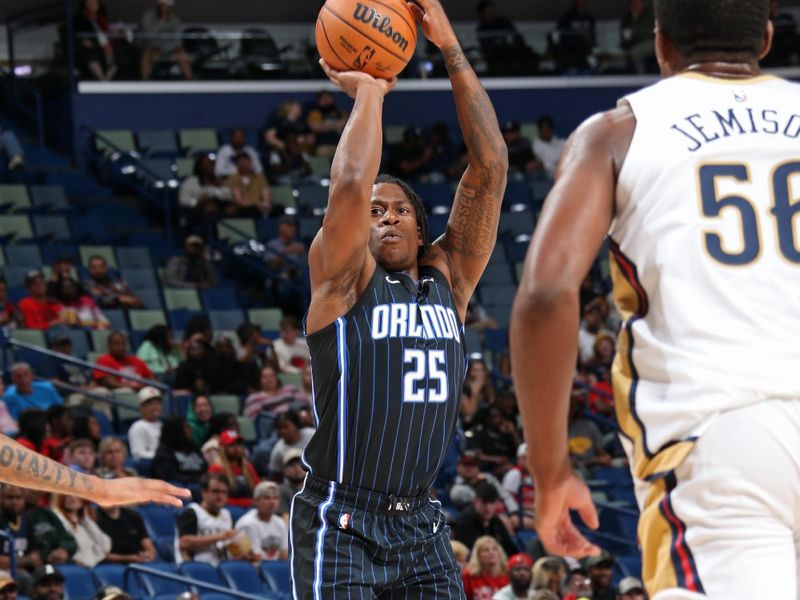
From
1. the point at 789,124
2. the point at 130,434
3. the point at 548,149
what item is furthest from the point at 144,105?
the point at 789,124

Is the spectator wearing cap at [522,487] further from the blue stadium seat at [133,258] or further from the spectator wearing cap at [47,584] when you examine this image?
the blue stadium seat at [133,258]

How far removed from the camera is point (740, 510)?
2.98 metres

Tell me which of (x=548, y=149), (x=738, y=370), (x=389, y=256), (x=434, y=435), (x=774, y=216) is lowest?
(x=548, y=149)

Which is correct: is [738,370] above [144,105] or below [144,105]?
above

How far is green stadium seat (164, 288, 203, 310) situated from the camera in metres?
16.4

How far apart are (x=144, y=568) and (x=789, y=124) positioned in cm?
790

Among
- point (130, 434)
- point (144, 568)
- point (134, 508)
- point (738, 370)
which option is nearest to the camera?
point (738, 370)

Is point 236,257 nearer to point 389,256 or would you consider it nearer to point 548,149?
point 548,149

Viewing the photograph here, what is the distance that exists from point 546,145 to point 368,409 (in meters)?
15.6

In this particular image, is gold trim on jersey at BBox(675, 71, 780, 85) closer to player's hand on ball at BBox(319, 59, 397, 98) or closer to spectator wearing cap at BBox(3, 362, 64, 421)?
player's hand on ball at BBox(319, 59, 397, 98)

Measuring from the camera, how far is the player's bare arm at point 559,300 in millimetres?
3037

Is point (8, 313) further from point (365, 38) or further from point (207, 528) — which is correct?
point (365, 38)

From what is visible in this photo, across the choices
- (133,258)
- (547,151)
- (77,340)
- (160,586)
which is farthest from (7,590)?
(547,151)

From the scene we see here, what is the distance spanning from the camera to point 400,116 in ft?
68.5
